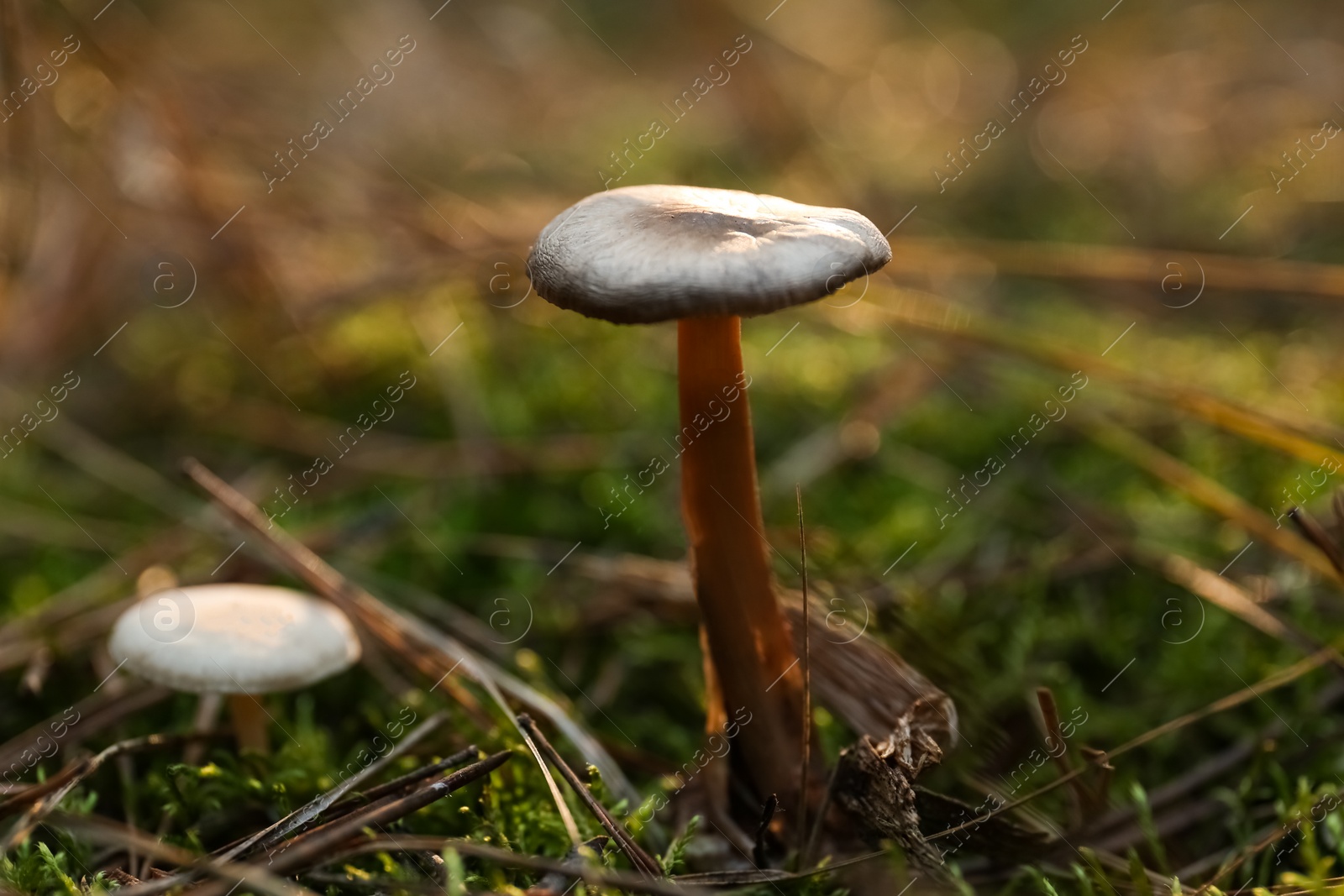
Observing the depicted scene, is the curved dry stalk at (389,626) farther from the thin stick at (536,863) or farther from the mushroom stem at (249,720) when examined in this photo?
the thin stick at (536,863)

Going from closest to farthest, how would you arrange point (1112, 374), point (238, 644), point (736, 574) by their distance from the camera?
point (736, 574), point (238, 644), point (1112, 374)

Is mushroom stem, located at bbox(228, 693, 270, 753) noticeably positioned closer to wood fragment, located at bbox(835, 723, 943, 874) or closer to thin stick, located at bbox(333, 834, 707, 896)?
thin stick, located at bbox(333, 834, 707, 896)

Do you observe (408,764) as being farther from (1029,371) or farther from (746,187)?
(746,187)

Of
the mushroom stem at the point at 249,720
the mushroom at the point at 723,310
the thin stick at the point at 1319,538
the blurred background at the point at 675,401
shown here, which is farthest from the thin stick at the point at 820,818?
the mushroom stem at the point at 249,720

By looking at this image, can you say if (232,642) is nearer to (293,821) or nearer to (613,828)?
(293,821)

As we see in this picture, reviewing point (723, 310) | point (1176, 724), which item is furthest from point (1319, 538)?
point (723, 310)

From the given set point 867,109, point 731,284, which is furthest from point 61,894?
point 867,109

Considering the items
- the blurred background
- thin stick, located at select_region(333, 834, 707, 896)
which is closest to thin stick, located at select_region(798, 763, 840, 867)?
thin stick, located at select_region(333, 834, 707, 896)
